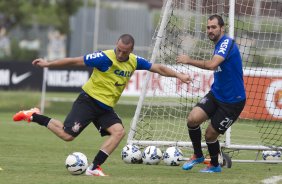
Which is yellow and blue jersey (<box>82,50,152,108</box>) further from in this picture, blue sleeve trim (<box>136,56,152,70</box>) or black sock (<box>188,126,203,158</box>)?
black sock (<box>188,126,203,158</box>)

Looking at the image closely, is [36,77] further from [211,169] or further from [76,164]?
[76,164]

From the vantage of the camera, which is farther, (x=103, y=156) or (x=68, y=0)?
(x=68, y=0)

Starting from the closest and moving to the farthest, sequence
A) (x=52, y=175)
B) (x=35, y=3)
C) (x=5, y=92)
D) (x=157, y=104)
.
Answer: (x=52, y=175) → (x=157, y=104) → (x=5, y=92) → (x=35, y=3)

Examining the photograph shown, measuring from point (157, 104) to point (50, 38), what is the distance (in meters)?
24.6

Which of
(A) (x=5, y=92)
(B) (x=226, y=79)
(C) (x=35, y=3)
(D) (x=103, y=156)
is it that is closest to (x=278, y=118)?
(B) (x=226, y=79)

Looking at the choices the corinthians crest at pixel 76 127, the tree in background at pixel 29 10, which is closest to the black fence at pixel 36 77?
the tree in background at pixel 29 10

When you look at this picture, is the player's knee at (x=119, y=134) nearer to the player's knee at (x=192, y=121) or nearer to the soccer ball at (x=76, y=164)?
the soccer ball at (x=76, y=164)

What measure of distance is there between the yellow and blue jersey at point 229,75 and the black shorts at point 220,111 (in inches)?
2.8

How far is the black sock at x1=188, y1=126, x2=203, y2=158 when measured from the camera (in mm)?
12320

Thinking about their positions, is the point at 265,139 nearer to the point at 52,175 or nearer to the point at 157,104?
the point at 157,104

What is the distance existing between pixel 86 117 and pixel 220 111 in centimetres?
186

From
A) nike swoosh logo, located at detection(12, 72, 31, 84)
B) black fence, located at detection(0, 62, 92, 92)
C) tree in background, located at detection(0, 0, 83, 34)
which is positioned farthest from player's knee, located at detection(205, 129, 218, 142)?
tree in background, located at detection(0, 0, 83, 34)

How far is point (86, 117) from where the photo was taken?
1173 centimetres

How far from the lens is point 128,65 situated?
38.4ft
